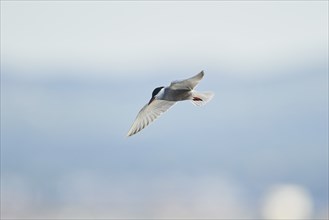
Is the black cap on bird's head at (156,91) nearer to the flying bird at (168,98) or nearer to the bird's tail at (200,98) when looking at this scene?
the flying bird at (168,98)

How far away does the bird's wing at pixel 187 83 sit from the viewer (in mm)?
12155

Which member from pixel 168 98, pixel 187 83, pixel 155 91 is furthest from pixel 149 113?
pixel 187 83

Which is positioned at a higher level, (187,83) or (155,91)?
(155,91)

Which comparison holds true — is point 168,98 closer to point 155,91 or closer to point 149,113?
point 155,91

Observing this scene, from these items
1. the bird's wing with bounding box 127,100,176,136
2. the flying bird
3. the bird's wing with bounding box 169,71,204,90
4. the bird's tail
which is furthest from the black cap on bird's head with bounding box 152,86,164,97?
the bird's wing with bounding box 169,71,204,90

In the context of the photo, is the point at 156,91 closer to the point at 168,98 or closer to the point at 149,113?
the point at 149,113

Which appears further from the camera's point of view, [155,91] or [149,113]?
[149,113]

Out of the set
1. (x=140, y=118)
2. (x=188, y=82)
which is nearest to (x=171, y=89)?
Result: (x=188, y=82)

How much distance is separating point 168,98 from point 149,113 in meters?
1.17

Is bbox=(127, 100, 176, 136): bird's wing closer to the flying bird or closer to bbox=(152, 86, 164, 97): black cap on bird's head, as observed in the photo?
the flying bird

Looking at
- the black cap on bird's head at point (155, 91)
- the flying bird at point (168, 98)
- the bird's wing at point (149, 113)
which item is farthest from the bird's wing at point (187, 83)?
the bird's wing at point (149, 113)

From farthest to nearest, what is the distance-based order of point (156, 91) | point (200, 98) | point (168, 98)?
point (156, 91)
point (200, 98)
point (168, 98)

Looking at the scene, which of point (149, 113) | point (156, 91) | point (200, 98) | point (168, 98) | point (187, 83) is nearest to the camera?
point (187, 83)

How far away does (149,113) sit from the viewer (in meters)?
14.3
